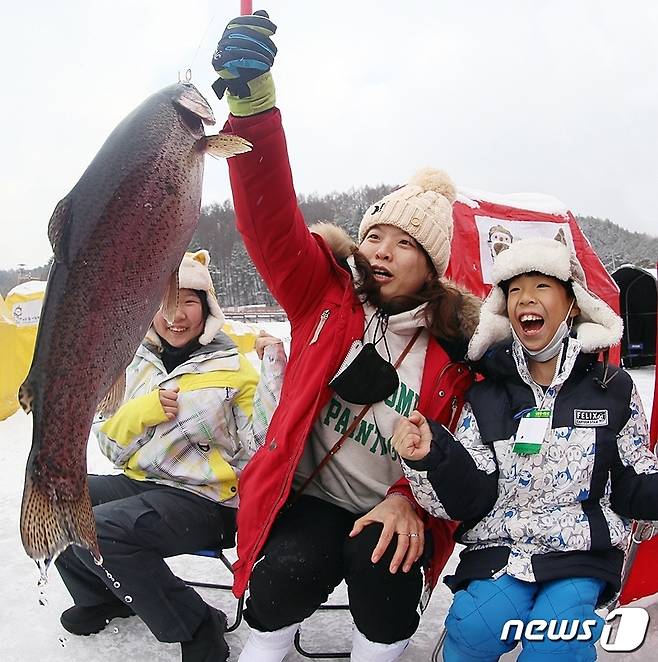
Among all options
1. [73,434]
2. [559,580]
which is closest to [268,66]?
[73,434]

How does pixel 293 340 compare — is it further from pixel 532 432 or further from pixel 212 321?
pixel 532 432

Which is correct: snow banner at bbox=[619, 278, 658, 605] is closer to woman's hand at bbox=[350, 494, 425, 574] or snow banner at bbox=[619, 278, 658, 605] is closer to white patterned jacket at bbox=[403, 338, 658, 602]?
white patterned jacket at bbox=[403, 338, 658, 602]

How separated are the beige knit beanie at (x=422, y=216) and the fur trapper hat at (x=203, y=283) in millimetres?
776

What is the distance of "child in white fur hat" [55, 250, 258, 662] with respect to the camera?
8.83ft

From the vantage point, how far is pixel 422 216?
2545 mm

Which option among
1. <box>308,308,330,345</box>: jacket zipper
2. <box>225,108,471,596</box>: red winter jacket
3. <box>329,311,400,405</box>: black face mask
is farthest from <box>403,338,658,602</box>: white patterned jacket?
<box>308,308,330,345</box>: jacket zipper

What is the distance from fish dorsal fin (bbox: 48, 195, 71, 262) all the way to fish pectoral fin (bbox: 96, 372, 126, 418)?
0.31 m

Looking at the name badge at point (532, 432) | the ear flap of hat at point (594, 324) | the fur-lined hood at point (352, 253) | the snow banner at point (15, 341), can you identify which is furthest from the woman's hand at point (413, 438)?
the snow banner at point (15, 341)

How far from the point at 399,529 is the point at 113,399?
3.57ft

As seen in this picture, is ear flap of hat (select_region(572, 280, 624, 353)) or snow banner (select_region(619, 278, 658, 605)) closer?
ear flap of hat (select_region(572, 280, 624, 353))

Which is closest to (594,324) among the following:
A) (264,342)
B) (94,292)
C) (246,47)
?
(264,342)

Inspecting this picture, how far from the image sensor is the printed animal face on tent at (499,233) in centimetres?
547

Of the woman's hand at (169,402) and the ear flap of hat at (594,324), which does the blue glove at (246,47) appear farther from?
the woman's hand at (169,402)

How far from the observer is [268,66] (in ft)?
5.49
